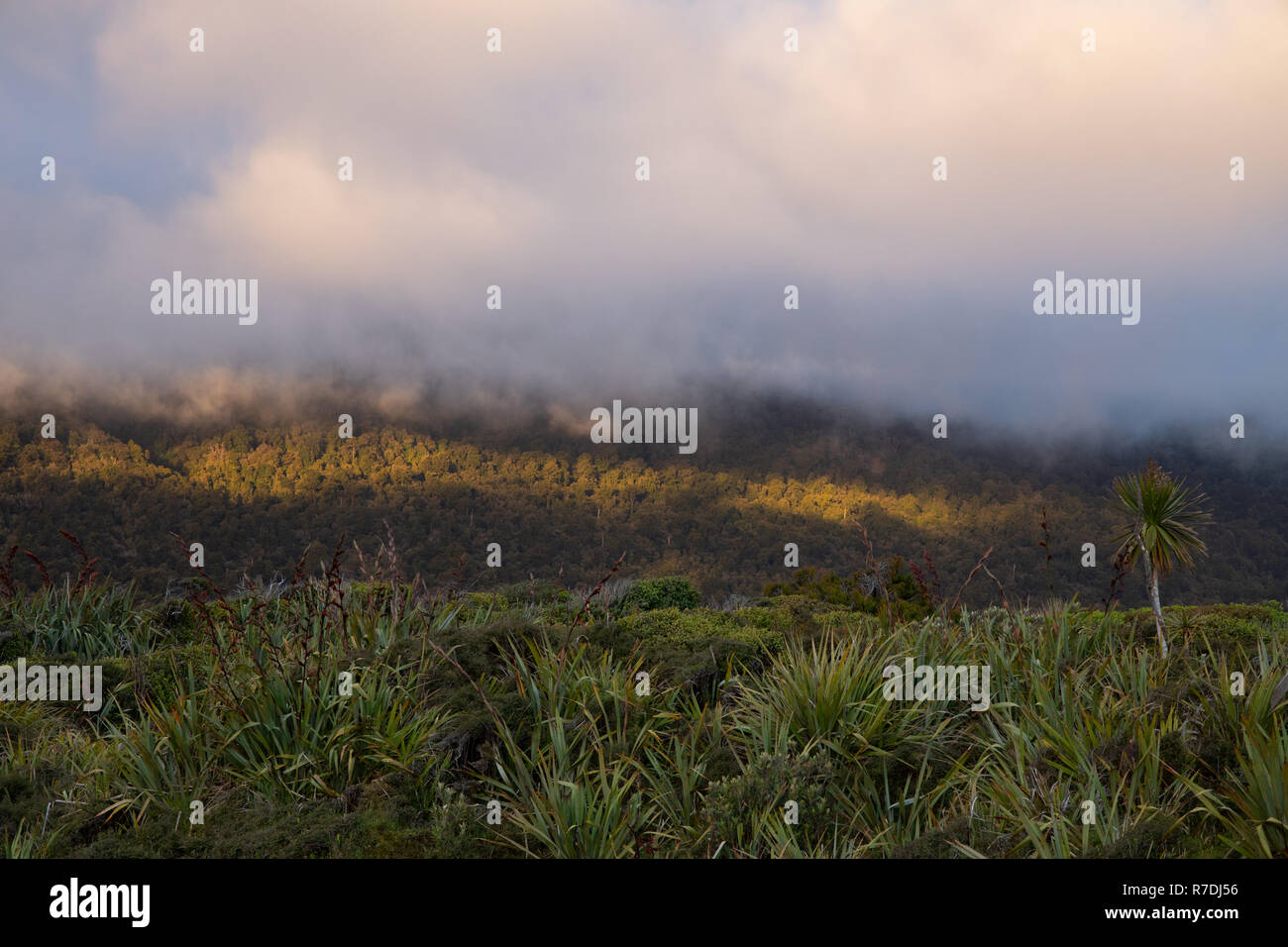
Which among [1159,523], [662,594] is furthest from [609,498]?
[1159,523]

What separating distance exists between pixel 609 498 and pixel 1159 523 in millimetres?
70658

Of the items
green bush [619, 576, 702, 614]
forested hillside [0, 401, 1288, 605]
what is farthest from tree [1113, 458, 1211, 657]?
forested hillside [0, 401, 1288, 605]

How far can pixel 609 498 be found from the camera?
77875mm

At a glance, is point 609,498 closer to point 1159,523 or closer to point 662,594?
point 662,594

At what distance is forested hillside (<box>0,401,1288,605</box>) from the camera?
57.6 metres

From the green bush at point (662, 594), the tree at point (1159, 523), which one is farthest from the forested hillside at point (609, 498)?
the tree at point (1159, 523)

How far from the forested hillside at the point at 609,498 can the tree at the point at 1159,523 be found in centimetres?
4190

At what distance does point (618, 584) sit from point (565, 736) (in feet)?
32.8

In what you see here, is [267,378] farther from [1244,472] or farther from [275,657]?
[1244,472]

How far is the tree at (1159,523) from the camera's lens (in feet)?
25.2

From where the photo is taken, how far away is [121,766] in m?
5.38

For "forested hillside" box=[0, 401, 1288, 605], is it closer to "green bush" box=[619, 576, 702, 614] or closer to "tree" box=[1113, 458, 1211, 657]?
"green bush" box=[619, 576, 702, 614]

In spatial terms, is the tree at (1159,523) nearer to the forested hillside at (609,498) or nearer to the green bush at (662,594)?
the green bush at (662,594)

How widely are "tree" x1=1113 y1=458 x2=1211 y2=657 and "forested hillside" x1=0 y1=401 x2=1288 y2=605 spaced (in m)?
41.9
